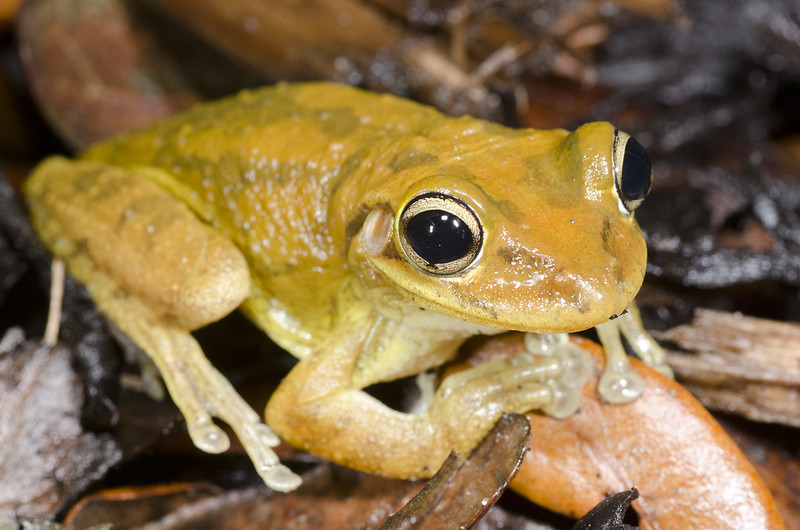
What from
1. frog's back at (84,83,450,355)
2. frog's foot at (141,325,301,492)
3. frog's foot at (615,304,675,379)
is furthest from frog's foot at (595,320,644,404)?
frog's foot at (141,325,301,492)

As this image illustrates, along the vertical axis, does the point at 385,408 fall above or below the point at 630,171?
below

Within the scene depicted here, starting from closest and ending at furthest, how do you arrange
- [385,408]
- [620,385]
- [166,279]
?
1. [620,385]
2. [385,408]
3. [166,279]

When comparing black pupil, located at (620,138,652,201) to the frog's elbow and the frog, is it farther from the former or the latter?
the frog's elbow

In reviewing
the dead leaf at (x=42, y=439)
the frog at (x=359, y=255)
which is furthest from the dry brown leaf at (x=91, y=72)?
the dead leaf at (x=42, y=439)

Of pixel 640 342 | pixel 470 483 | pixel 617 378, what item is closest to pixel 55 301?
pixel 470 483

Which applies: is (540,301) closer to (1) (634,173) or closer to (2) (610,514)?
(1) (634,173)

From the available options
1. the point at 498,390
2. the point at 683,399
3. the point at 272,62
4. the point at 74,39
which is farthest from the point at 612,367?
the point at 74,39

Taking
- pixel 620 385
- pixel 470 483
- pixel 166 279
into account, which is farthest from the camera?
pixel 166 279

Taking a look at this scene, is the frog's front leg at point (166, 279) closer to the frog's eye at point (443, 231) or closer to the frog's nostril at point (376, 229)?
the frog's nostril at point (376, 229)
